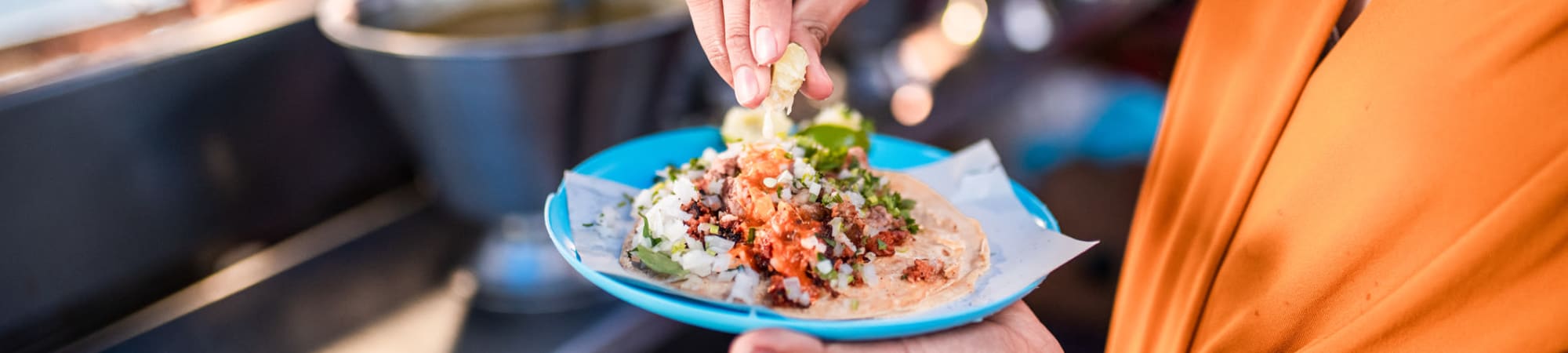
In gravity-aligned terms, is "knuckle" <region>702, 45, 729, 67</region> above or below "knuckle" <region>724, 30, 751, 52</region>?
below

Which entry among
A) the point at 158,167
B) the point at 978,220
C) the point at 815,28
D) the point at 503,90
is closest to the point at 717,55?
the point at 815,28

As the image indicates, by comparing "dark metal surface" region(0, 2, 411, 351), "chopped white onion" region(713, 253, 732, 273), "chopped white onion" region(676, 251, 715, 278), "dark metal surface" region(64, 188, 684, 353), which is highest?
"dark metal surface" region(0, 2, 411, 351)

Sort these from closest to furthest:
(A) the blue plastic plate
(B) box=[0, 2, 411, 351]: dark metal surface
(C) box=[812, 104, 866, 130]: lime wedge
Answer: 1. (A) the blue plastic plate
2. (B) box=[0, 2, 411, 351]: dark metal surface
3. (C) box=[812, 104, 866, 130]: lime wedge

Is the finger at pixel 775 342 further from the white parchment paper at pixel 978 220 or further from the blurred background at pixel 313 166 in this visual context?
the blurred background at pixel 313 166

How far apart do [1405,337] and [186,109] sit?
218 centimetres

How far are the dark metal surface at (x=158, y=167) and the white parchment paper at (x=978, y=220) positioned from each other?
2.88ft

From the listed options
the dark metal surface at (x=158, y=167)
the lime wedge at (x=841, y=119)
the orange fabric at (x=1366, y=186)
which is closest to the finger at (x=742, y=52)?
the lime wedge at (x=841, y=119)

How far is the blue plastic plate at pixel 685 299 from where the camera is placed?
4.04 ft

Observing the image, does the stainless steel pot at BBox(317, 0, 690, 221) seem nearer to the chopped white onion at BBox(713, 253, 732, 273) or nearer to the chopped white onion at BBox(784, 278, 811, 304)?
the chopped white onion at BBox(713, 253, 732, 273)

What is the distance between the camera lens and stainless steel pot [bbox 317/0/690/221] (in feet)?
5.08

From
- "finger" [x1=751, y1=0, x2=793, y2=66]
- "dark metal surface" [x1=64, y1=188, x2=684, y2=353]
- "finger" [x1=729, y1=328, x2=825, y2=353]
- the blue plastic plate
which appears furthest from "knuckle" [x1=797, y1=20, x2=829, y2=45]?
"dark metal surface" [x1=64, y1=188, x2=684, y2=353]

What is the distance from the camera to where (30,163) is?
154cm

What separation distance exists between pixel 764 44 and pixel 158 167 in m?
1.35

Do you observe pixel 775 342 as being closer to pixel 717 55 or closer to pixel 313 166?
pixel 717 55
